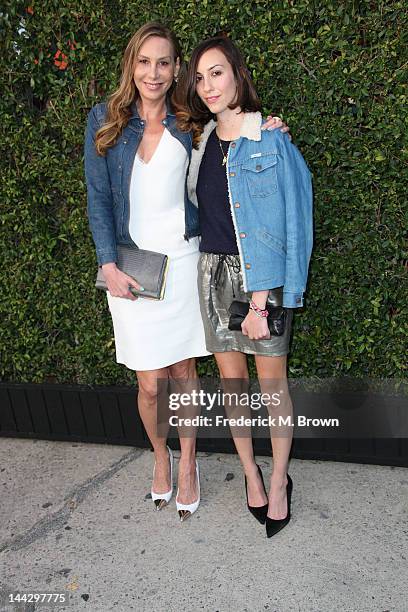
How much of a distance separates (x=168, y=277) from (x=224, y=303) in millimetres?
329

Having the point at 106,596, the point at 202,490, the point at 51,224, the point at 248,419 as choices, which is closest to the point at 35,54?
the point at 51,224

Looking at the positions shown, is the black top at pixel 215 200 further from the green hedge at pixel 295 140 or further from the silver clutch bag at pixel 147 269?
the green hedge at pixel 295 140

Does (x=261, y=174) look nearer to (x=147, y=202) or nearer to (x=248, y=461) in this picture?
(x=147, y=202)

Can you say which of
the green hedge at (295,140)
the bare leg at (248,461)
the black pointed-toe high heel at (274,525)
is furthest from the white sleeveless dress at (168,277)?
the black pointed-toe high heel at (274,525)

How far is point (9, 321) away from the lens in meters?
4.21

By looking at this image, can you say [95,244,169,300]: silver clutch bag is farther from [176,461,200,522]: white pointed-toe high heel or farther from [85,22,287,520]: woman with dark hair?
[176,461,200,522]: white pointed-toe high heel

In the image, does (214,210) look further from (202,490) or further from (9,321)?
(9,321)

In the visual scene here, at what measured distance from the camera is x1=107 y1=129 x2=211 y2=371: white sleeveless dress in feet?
9.72

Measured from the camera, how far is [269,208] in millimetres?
2717

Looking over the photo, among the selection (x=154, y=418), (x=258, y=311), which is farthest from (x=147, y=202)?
(x=154, y=418)

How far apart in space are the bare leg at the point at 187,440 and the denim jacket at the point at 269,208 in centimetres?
82

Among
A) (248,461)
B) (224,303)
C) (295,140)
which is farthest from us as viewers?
(295,140)

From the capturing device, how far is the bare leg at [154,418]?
328 cm

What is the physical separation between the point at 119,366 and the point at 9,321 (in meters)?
0.81
